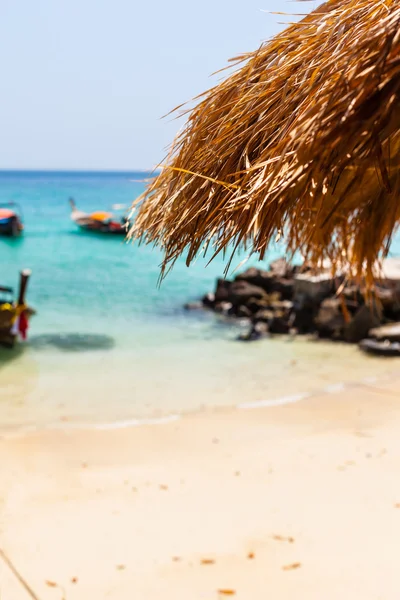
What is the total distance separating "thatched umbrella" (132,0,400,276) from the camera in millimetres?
1950

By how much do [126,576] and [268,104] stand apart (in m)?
3.07

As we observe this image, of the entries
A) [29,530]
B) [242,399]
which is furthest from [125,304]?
[29,530]

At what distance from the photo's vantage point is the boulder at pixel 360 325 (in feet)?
42.9

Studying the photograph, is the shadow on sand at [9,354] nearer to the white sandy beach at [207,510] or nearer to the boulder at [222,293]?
the white sandy beach at [207,510]

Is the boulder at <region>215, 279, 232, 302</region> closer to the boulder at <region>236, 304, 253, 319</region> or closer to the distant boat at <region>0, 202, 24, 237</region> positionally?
the boulder at <region>236, 304, 253, 319</region>

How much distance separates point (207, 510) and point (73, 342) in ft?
31.4

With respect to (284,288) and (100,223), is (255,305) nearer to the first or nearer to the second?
(284,288)

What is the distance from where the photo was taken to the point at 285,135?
7.30 ft

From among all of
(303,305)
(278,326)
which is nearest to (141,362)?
(278,326)

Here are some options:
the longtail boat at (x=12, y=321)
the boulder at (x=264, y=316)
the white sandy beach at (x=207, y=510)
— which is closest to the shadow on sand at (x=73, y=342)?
the longtail boat at (x=12, y=321)

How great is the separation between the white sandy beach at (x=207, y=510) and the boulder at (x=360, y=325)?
5.30 meters

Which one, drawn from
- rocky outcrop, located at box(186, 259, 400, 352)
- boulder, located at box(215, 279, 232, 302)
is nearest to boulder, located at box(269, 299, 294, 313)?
rocky outcrop, located at box(186, 259, 400, 352)

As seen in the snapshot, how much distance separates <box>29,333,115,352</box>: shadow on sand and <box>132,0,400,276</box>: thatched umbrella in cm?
1086

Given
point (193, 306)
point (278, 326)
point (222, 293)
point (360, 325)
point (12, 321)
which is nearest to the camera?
point (360, 325)
